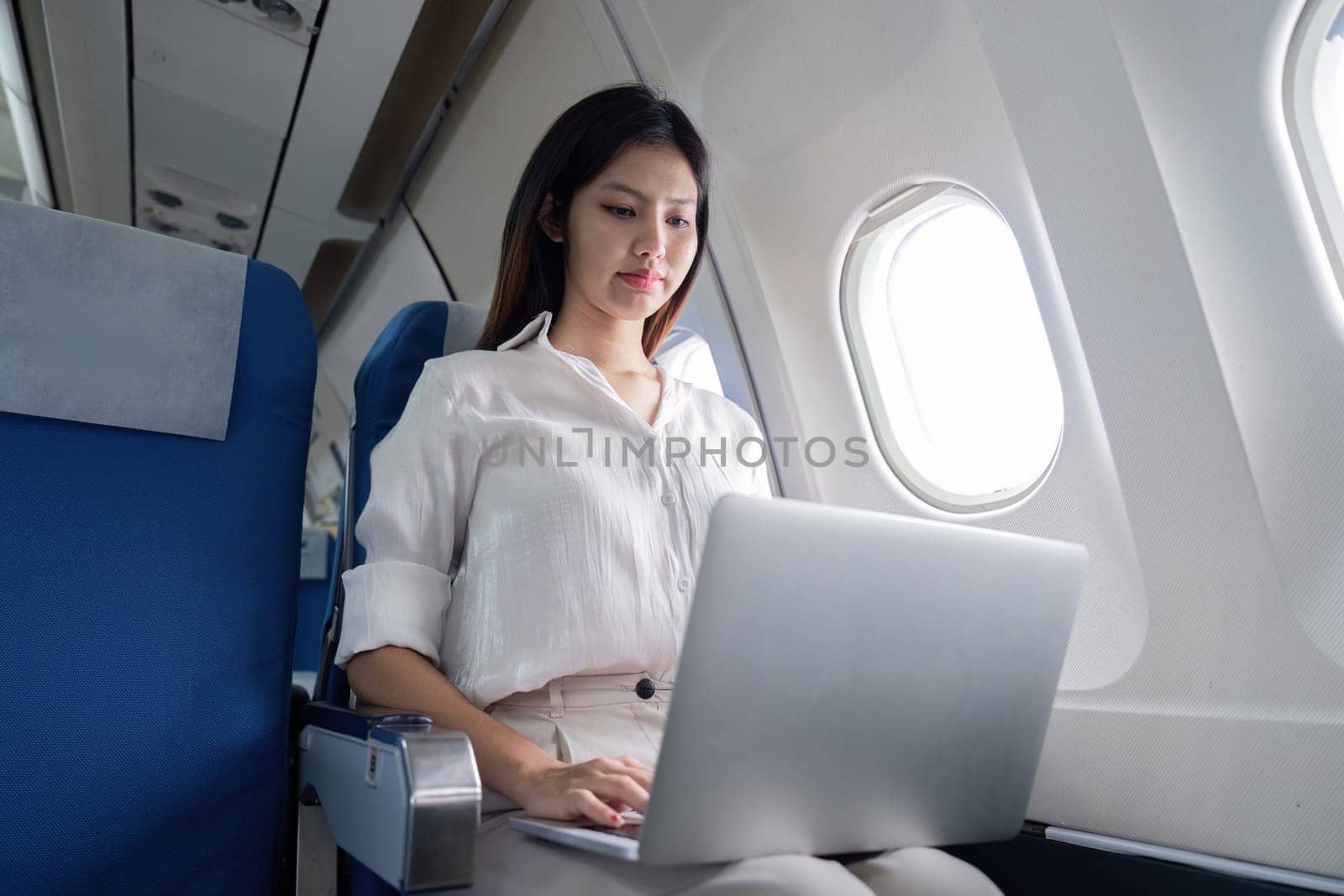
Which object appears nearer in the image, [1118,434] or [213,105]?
[1118,434]

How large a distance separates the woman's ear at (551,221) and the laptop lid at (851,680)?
3.56ft

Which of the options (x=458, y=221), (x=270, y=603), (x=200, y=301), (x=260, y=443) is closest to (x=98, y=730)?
(x=270, y=603)

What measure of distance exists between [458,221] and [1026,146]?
258 centimetres

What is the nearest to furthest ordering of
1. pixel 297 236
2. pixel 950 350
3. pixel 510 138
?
pixel 950 350, pixel 510 138, pixel 297 236

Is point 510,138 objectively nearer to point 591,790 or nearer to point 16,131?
point 16,131

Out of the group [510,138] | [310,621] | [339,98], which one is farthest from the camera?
[310,621]

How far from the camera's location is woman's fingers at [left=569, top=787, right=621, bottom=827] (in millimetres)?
1040

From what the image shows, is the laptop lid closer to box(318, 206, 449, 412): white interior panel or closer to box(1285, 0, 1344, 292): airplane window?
box(1285, 0, 1344, 292): airplane window

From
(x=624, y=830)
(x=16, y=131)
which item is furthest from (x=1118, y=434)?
(x=16, y=131)

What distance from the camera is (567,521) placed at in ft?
4.76

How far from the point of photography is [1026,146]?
1704mm

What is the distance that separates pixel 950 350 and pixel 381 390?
1324 millimetres

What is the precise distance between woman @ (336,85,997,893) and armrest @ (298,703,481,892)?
0.14 meters

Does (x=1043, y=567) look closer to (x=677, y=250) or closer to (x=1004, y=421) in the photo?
(x=677, y=250)
